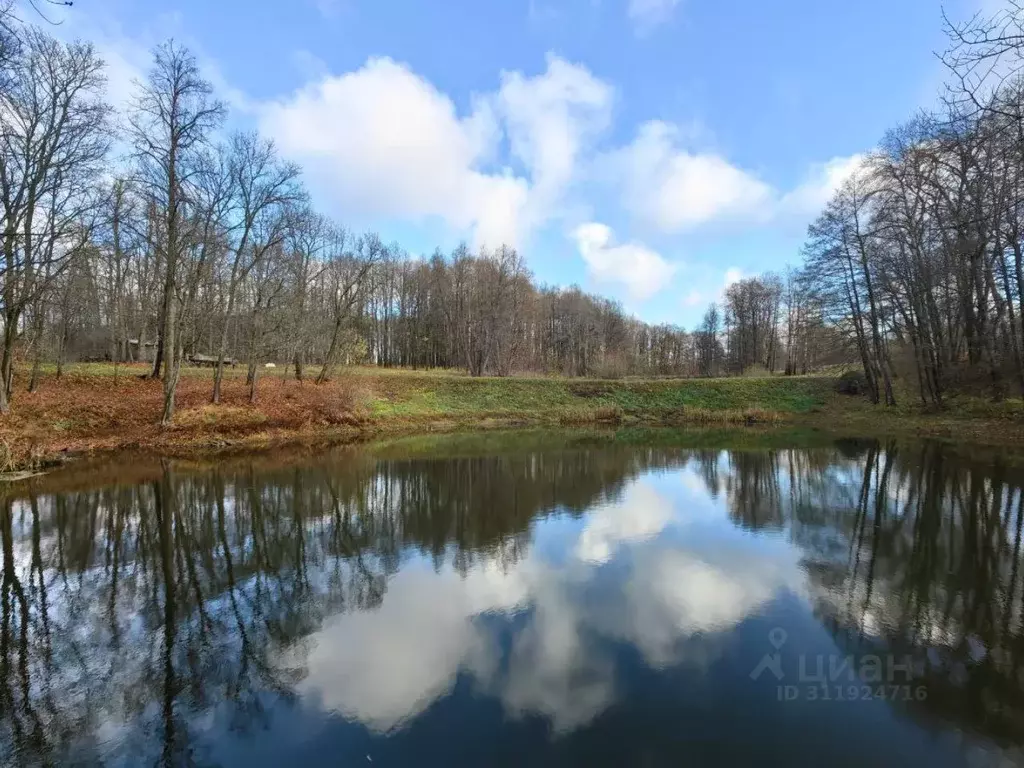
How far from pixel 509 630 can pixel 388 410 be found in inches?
867

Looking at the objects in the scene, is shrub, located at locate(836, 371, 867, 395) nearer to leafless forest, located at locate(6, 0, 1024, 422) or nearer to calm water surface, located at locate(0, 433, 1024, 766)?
leafless forest, located at locate(6, 0, 1024, 422)

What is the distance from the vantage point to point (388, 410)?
2650 cm

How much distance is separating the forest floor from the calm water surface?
7.26 meters

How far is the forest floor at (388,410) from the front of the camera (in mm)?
17188

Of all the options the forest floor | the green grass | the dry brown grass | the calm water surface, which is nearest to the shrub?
the forest floor

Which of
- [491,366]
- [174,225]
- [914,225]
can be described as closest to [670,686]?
[174,225]

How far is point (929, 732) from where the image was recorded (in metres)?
3.79

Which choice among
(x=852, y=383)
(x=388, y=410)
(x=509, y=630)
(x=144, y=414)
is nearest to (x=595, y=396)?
(x=388, y=410)

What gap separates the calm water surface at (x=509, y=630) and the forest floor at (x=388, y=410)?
7257 millimetres

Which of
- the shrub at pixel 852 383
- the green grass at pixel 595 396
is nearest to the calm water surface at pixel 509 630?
the green grass at pixel 595 396

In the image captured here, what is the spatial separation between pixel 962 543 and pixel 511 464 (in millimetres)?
10932

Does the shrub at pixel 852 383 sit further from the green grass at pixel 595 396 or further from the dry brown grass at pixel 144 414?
the dry brown grass at pixel 144 414

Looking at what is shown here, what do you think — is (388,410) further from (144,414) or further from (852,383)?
(852,383)

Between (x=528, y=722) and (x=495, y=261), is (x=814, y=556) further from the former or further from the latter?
(x=495, y=261)
